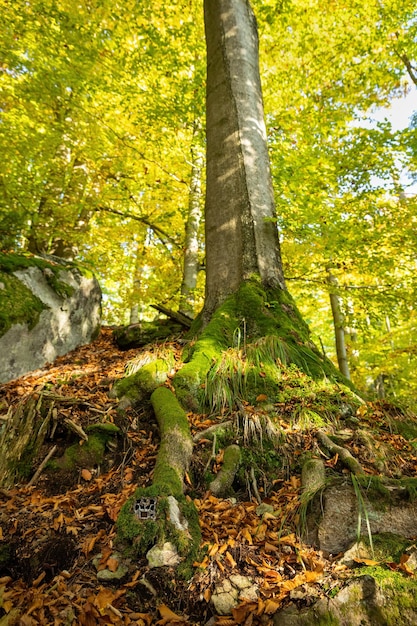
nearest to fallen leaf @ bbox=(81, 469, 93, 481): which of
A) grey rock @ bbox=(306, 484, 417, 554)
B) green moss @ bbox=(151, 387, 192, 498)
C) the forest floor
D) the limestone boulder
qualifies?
the forest floor

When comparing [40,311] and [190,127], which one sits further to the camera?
[190,127]

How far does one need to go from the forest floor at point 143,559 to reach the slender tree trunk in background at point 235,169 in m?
1.73

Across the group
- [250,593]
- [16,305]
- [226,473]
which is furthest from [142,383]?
[16,305]

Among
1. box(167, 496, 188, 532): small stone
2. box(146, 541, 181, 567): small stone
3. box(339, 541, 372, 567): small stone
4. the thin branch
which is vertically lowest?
box(339, 541, 372, 567): small stone

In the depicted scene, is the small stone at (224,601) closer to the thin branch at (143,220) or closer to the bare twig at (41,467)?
the bare twig at (41,467)

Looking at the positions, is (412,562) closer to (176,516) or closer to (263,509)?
(263,509)

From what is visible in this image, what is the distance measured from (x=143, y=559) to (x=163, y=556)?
123mm

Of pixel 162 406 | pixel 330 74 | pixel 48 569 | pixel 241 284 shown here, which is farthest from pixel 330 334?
pixel 48 569

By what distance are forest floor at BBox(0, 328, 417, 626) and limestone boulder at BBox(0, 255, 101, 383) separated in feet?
5.70

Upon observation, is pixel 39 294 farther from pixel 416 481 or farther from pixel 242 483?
pixel 416 481

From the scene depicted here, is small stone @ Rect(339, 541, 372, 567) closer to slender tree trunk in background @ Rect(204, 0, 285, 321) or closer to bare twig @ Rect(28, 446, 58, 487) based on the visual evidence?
bare twig @ Rect(28, 446, 58, 487)

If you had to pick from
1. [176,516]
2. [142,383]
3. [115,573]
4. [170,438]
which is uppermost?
[142,383]

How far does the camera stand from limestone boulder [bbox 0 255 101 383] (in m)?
4.47

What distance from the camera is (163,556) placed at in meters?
1.73
